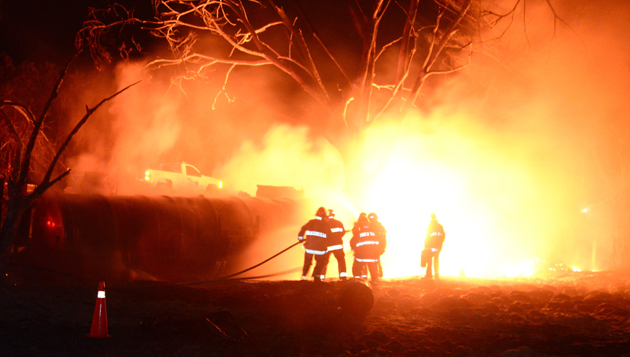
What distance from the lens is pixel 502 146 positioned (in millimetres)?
23281

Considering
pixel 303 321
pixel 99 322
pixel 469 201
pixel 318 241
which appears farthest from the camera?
pixel 469 201

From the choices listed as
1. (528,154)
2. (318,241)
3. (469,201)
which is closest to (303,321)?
(318,241)

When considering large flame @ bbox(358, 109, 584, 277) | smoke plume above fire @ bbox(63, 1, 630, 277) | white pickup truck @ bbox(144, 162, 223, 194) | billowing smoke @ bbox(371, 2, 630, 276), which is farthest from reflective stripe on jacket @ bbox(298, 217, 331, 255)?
white pickup truck @ bbox(144, 162, 223, 194)

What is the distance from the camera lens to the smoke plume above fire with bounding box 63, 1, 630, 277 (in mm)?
17906

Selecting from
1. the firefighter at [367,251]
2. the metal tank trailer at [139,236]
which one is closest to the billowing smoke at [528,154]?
the firefighter at [367,251]

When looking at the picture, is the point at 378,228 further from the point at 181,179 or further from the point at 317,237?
the point at 181,179

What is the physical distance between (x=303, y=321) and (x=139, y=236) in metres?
5.08

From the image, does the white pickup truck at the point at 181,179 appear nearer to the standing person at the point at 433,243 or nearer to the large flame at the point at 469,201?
the large flame at the point at 469,201

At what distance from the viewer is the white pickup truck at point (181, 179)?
22.5 meters

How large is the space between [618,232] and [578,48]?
27.9 feet

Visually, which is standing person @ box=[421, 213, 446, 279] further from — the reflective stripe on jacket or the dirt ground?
the reflective stripe on jacket

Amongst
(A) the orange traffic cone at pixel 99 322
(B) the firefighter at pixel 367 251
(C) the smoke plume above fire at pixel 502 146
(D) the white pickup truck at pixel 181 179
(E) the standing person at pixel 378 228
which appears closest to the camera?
(A) the orange traffic cone at pixel 99 322

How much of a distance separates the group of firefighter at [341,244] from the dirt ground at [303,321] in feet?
2.34

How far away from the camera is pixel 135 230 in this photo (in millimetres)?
11305
